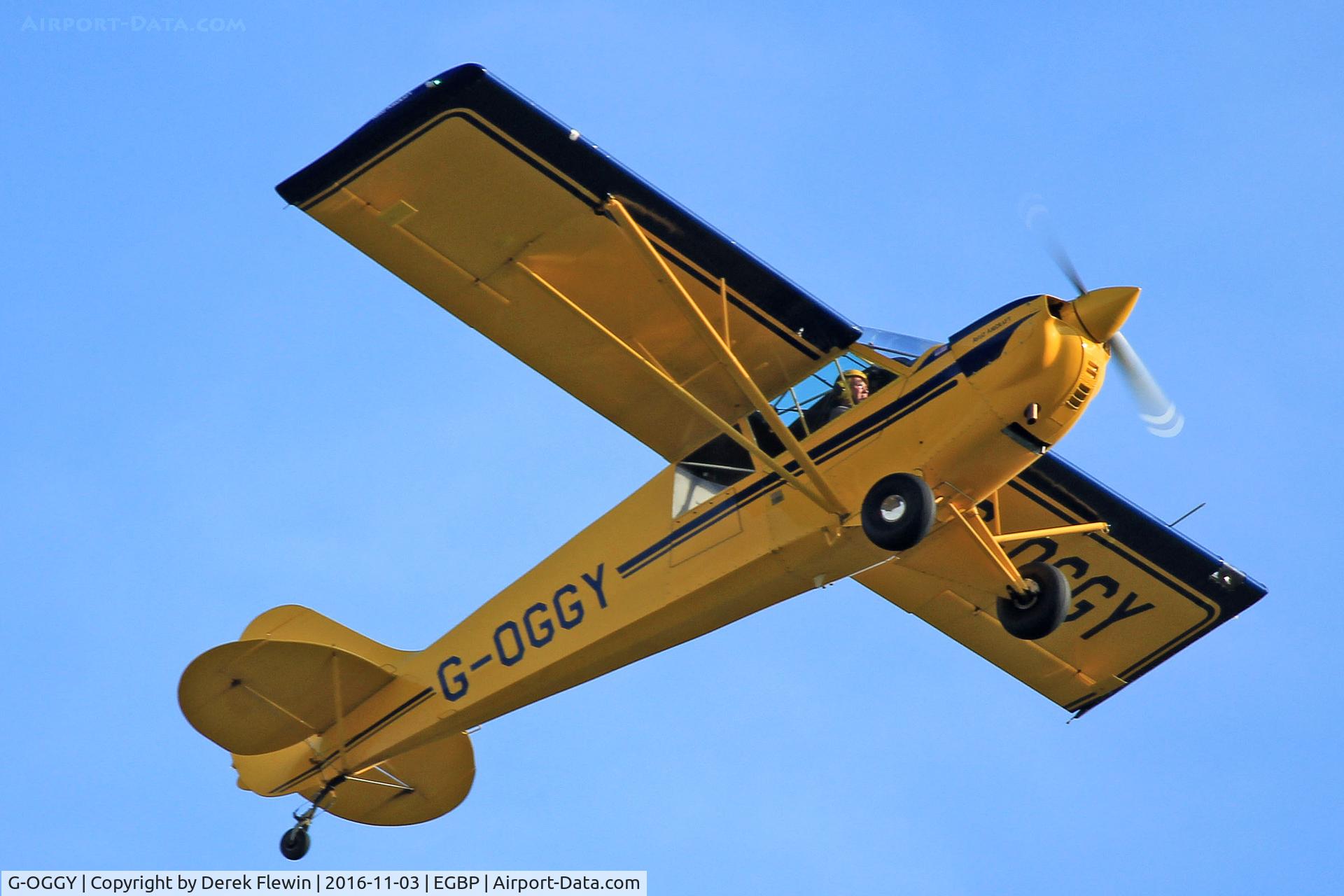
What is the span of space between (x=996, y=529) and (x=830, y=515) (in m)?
1.20

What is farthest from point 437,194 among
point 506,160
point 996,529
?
point 996,529

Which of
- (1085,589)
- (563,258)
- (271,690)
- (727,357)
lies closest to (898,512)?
(727,357)

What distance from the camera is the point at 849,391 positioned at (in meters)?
10.4

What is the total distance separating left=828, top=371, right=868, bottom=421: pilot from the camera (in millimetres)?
10367

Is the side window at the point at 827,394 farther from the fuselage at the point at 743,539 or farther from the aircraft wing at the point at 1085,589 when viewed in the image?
the aircraft wing at the point at 1085,589

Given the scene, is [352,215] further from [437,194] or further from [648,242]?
[648,242]

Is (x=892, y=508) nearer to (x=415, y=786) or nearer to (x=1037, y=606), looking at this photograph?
(x=1037, y=606)

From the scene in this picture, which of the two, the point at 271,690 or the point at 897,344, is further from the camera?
the point at 271,690

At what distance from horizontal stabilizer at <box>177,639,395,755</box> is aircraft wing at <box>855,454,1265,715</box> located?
3.71 metres

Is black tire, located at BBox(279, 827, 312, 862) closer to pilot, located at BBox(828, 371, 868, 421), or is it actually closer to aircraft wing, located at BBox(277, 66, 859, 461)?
aircraft wing, located at BBox(277, 66, 859, 461)

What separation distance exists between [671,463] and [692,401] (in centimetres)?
112

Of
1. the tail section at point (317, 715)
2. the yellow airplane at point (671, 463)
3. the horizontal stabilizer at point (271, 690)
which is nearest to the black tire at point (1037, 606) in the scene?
the yellow airplane at point (671, 463)

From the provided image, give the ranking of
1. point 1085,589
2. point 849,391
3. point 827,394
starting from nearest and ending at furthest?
1. point 849,391
2. point 827,394
3. point 1085,589

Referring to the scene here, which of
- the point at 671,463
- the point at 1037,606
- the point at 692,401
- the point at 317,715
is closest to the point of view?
the point at 692,401
